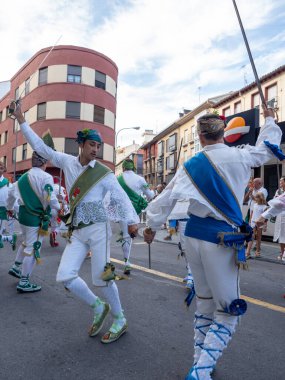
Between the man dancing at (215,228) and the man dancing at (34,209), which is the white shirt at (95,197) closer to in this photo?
the man dancing at (215,228)

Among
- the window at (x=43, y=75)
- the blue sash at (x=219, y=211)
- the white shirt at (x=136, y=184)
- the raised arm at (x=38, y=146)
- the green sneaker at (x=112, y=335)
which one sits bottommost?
the green sneaker at (x=112, y=335)

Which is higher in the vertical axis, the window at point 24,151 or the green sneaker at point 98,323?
the window at point 24,151

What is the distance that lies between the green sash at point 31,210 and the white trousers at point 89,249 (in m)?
1.71

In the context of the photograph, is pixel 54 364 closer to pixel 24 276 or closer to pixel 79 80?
pixel 24 276

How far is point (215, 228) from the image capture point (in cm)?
243

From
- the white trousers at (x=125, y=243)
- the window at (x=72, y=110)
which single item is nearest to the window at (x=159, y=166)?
the window at (x=72, y=110)

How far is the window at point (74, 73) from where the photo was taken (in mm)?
28237

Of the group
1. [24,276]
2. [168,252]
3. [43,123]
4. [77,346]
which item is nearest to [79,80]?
[43,123]

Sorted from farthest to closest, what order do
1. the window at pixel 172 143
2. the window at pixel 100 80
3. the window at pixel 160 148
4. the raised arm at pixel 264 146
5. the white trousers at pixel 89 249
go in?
the window at pixel 160 148
the window at pixel 172 143
the window at pixel 100 80
the white trousers at pixel 89 249
the raised arm at pixel 264 146

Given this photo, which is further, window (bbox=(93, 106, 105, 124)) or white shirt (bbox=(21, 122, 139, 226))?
window (bbox=(93, 106, 105, 124))

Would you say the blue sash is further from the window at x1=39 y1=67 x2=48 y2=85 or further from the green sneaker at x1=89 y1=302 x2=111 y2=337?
the window at x1=39 y1=67 x2=48 y2=85

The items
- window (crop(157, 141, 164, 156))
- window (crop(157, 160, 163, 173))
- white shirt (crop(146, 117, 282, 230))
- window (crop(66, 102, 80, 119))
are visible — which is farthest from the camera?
window (crop(157, 160, 163, 173))

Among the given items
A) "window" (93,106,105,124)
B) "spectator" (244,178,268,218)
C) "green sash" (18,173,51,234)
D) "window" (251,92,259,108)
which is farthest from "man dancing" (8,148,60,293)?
"window" (93,106,105,124)

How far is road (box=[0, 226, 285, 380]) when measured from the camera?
279cm
